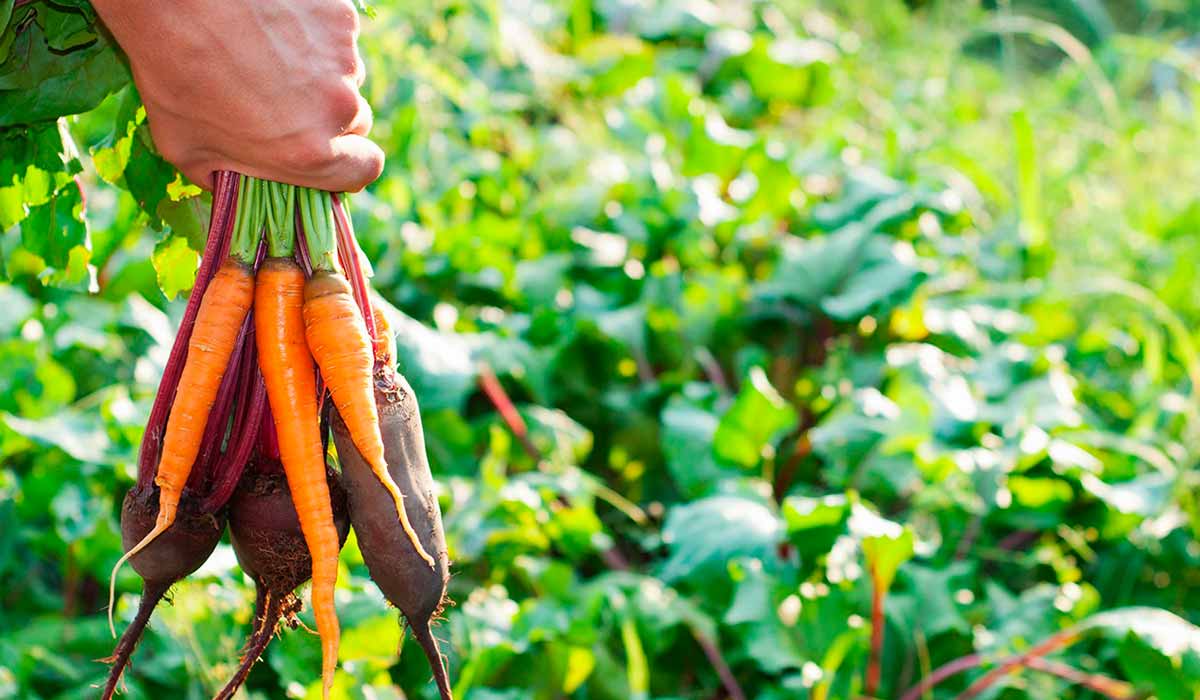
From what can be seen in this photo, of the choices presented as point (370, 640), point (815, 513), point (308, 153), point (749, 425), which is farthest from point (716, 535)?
point (308, 153)

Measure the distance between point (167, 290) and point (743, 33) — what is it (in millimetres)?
3622

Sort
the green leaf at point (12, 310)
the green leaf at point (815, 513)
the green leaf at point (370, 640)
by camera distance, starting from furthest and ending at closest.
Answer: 1. the green leaf at point (12, 310)
2. the green leaf at point (815, 513)
3. the green leaf at point (370, 640)

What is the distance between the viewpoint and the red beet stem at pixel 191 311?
3.34 feet

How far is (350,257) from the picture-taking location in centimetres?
106

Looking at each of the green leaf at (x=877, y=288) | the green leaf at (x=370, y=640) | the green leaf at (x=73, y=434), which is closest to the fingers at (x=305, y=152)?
the green leaf at (x=370, y=640)

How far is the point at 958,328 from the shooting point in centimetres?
282

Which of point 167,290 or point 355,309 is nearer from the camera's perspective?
point 355,309

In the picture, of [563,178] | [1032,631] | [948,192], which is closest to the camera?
[1032,631]

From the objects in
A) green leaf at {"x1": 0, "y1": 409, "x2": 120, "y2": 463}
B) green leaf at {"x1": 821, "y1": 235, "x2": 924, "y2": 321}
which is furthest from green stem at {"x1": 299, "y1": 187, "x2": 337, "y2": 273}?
green leaf at {"x1": 821, "y1": 235, "x2": 924, "y2": 321}

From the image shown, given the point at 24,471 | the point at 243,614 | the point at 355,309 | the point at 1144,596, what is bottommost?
the point at 24,471

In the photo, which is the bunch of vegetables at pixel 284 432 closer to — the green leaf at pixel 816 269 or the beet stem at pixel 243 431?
the beet stem at pixel 243 431

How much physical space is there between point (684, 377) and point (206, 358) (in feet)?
5.75

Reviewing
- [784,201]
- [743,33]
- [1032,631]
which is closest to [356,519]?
[1032,631]

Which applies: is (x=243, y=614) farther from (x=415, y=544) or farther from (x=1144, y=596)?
(x=1144, y=596)
